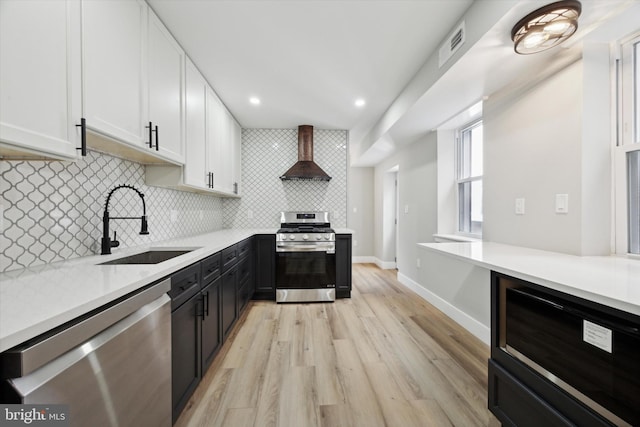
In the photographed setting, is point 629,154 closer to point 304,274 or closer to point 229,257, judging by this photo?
point 229,257

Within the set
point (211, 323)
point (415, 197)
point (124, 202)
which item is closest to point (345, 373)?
point (211, 323)

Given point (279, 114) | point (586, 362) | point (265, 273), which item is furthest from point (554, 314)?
point (279, 114)

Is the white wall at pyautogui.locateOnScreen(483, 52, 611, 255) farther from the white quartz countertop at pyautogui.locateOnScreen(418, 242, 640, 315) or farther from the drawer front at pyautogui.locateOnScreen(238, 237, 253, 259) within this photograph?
the drawer front at pyautogui.locateOnScreen(238, 237, 253, 259)

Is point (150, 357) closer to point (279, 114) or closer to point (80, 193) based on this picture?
point (80, 193)

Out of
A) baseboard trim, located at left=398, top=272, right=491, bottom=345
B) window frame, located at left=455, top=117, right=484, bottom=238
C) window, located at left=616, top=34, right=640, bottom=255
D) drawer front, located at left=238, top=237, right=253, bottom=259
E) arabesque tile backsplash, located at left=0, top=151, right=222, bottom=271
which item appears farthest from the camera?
window frame, located at left=455, top=117, right=484, bottom=238

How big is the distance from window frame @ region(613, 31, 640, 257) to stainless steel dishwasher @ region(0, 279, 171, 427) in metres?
2.58

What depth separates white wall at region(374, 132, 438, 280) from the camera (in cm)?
Answer: 357

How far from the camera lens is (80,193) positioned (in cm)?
160

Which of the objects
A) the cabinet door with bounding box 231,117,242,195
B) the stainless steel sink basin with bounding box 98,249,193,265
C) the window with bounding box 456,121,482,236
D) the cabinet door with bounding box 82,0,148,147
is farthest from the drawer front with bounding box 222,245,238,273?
the window with bounding box 456,121,482,236

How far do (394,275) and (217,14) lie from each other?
4586 millimetres

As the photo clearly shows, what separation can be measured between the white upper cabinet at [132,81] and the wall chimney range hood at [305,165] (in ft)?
6.40

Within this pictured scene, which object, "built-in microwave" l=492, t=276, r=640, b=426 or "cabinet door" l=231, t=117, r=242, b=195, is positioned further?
"cabinet door" l=231, t=117, r=242, b=195

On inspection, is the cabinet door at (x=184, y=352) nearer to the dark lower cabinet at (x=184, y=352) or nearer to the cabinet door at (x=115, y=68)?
the dark lower cabinet at (x=184, y=352)

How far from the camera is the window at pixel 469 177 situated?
3068 millimetres
